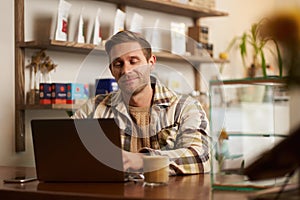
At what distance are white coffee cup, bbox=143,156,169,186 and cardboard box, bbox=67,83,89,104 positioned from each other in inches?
57.4

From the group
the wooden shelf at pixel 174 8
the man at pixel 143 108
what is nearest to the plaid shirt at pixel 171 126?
the man at pixel 143 108

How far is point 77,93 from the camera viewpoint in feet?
11.2

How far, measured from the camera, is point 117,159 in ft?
6.51

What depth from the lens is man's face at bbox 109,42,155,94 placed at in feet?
8.61

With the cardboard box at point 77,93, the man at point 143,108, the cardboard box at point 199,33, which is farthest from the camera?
the cardboard box at point 199,33

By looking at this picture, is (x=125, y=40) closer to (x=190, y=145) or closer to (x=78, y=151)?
(x=190, y=145)

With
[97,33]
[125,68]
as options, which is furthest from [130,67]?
[97,33]

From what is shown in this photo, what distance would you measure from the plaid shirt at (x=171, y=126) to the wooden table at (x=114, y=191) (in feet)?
0.71

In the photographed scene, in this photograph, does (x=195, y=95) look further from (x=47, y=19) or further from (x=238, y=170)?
(x=238, y=170)

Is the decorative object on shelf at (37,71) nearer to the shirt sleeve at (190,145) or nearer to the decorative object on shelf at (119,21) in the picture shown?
the decorative object on shelf at (119,21)

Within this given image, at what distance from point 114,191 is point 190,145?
683mm

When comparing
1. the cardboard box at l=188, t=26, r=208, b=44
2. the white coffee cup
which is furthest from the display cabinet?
the cardboard box at l=188, t=26, r=208, b=44

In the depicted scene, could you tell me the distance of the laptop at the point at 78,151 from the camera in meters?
1.98

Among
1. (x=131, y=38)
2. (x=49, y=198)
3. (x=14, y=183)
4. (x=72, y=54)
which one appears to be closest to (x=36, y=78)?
(x=72, y=54)
